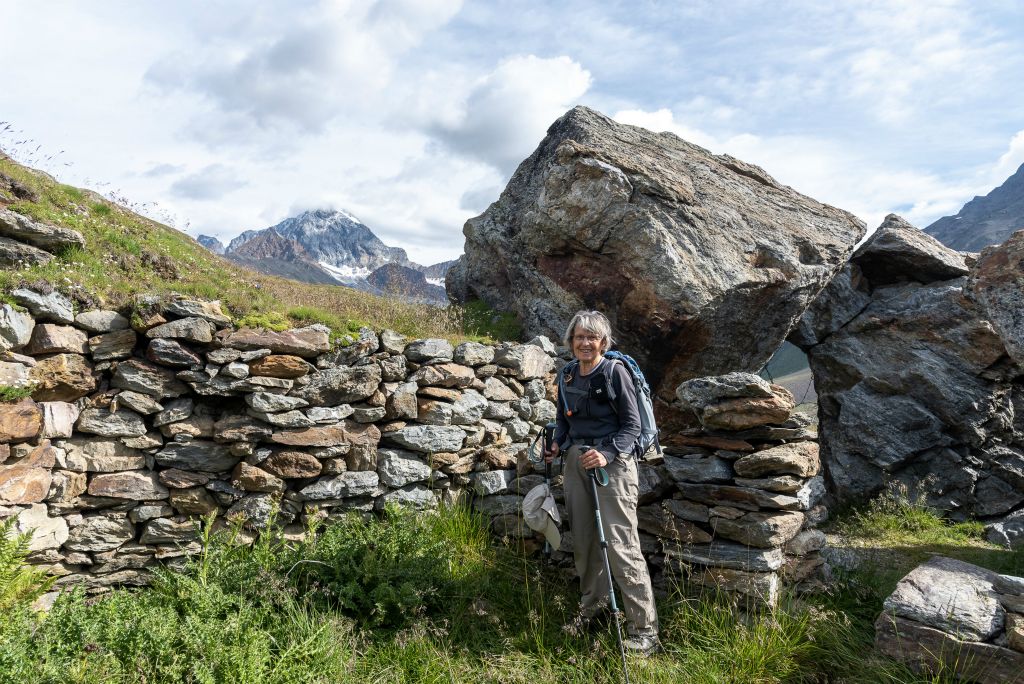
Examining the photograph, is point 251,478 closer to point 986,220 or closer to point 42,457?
point 42,457

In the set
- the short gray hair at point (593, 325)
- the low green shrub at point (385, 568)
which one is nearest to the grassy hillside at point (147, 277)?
the low green shrub at point (385, 568)

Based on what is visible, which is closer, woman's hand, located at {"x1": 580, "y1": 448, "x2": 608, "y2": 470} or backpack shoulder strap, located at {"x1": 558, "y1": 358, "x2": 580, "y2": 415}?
woman's hand, located at {"x1": 580, "y1": 448, "x2": 608, "y2": 470}

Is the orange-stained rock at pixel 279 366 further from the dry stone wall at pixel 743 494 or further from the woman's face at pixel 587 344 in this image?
the dry stone wall at pixel 743 494

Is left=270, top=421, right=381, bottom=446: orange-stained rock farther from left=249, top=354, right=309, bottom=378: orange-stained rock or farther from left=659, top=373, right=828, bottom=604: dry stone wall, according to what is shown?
left=659, top=373, right=828, bottom=604: dry stone wall

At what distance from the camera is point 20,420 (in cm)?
491

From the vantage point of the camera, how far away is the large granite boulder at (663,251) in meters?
8.14

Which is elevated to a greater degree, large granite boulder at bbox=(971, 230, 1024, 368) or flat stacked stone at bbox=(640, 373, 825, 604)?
large granite boulder at bbox=(971, 230, 1024, 368)

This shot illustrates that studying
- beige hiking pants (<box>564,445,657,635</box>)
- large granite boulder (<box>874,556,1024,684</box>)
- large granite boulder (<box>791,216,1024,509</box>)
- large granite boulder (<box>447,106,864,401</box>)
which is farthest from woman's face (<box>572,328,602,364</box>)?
large granite boulder (<box>791,216,1024,509</box>)

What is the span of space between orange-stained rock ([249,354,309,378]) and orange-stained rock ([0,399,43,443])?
5.75 feet

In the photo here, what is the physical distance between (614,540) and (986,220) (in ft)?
447

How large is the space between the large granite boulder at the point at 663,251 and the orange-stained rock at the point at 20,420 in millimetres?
6260

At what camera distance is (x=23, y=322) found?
5.02 metres

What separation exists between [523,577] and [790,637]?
2318mm

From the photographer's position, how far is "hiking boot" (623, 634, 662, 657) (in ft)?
14.1
